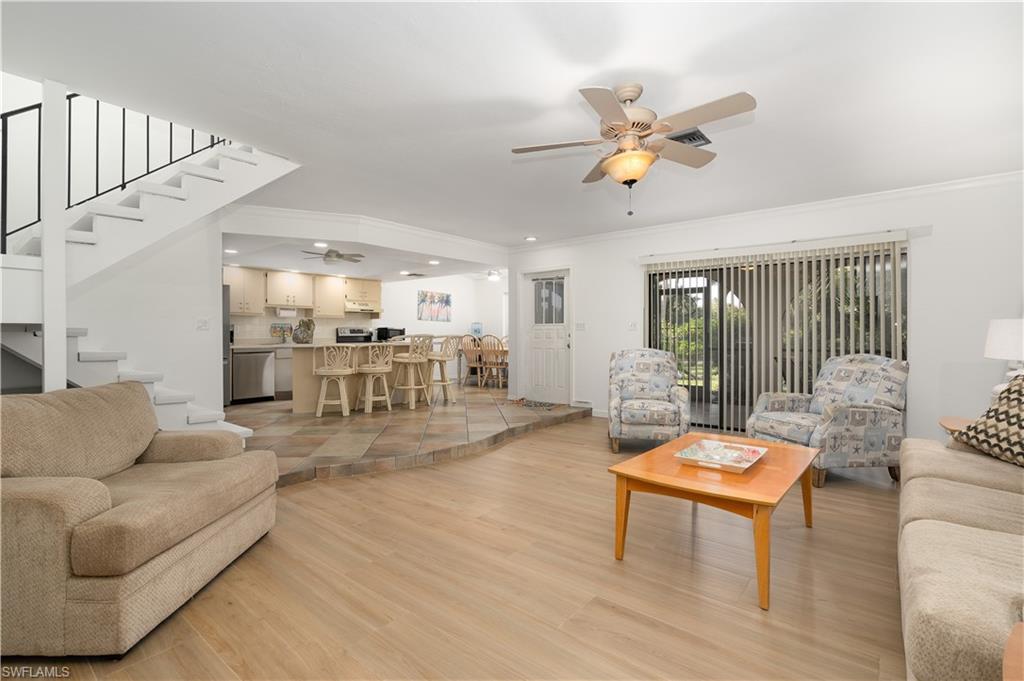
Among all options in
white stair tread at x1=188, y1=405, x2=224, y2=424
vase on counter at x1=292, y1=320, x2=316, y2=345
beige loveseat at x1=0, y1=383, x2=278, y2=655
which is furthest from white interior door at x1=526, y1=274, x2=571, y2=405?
beige loveseat at x1=0, y1=383, x2=278, y2=655

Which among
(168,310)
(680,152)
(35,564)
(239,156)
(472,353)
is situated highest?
(239,156)

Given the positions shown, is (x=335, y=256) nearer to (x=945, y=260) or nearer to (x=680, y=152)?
(x=680, y=152)

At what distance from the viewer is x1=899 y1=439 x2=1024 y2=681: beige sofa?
1039 millimetres

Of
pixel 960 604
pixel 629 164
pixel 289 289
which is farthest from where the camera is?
pixel 289 289

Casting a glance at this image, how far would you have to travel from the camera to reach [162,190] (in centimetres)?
325

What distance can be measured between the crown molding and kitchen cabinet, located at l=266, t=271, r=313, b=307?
4541 mm

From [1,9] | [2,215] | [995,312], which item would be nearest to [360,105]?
[1,9]

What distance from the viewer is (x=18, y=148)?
3.74 m

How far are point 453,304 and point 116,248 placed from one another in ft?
25.6

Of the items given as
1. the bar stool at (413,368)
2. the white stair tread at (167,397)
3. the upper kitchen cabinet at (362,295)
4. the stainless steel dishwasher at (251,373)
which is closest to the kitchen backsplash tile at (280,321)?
the upper kitchen cabinet at (362,295)

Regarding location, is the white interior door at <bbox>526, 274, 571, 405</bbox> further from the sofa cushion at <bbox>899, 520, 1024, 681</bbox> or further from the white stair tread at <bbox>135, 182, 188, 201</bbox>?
the sofa cushion at <bbox>899, 520, 1024, 681</bbox>

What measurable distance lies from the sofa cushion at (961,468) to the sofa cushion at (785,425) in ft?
3.44

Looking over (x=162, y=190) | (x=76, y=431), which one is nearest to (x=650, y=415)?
(x=76, y=431)

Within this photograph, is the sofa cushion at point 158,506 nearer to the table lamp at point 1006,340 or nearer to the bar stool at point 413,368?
the bar stool at point 413,368
